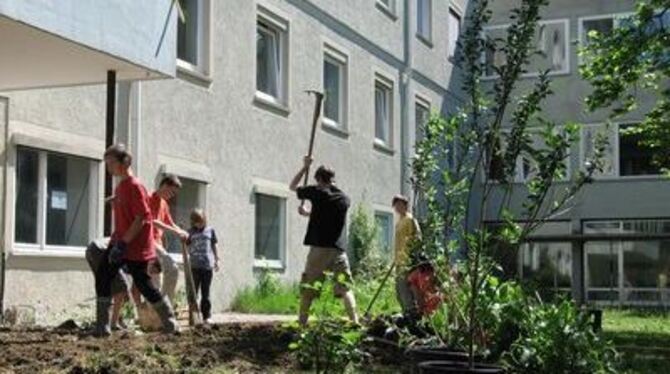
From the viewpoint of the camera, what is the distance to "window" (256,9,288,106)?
2008 cm

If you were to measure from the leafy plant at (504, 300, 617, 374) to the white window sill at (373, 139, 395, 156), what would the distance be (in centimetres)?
1898

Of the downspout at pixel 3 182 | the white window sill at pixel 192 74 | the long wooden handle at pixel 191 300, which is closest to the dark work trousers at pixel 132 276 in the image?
the long wooden handle at pixel 191 300

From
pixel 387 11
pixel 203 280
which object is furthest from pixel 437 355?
pixel 387 11

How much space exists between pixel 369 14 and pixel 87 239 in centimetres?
1297

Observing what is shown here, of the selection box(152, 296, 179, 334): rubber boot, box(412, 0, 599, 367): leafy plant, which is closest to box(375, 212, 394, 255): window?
box(152, 296, 179, 334): rubber boot

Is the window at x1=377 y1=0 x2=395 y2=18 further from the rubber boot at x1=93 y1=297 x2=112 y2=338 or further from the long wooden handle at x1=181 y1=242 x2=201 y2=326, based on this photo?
the rubber boot at x1=93 y1=297 x2=112 y2=338

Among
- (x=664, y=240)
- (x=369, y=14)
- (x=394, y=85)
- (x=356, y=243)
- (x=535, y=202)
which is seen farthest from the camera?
(x=664, y=240)

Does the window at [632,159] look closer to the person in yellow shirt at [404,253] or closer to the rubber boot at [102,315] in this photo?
the person in yellow shirt at [404,253]

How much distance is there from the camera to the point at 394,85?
27.3 metres

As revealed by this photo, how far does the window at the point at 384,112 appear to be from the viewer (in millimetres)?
26766

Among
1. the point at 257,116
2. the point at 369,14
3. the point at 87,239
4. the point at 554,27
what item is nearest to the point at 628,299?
the point at 554,27

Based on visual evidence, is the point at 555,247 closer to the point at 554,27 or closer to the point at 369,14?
the point at 554,27

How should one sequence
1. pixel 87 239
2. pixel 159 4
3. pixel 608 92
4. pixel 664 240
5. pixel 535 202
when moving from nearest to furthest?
pixel 535 202 → pixel 159 4 → pixel 87 239 → pixel 608 92 → pixel 664 240

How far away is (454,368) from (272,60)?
48.9ft
